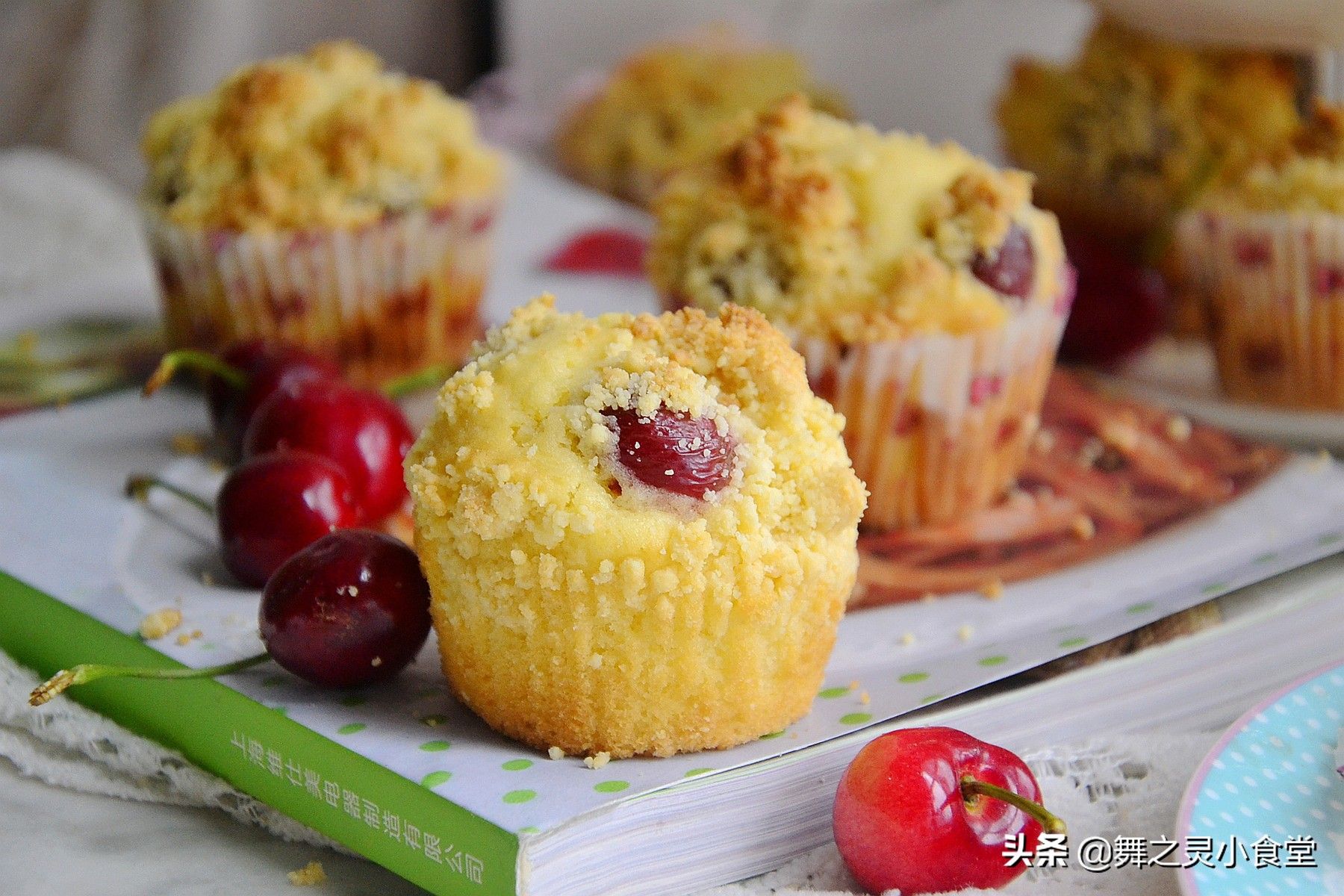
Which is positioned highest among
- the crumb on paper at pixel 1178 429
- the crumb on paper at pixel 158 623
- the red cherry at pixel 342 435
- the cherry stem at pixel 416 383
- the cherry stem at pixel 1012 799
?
the cherry stem at pixel 1012 799

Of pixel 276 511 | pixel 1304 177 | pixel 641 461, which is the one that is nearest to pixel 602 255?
pixel 1304 177

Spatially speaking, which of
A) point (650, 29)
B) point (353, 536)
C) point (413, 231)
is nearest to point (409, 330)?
point (413, 231)

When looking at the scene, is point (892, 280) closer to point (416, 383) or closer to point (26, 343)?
point (416, 383)

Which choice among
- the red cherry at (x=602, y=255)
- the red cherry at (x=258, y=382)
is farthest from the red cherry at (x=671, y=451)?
the red cherry at (x=602, y=255)

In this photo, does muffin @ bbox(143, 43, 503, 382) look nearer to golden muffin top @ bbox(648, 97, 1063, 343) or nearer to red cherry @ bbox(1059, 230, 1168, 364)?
golden muffin top @ bbox(648, 97, 1063, 343)

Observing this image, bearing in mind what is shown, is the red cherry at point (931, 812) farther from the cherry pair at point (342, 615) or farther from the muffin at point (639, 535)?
the cherry pair at point (342, 615)

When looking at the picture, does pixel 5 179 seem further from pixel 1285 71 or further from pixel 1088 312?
pixel 1285 71
